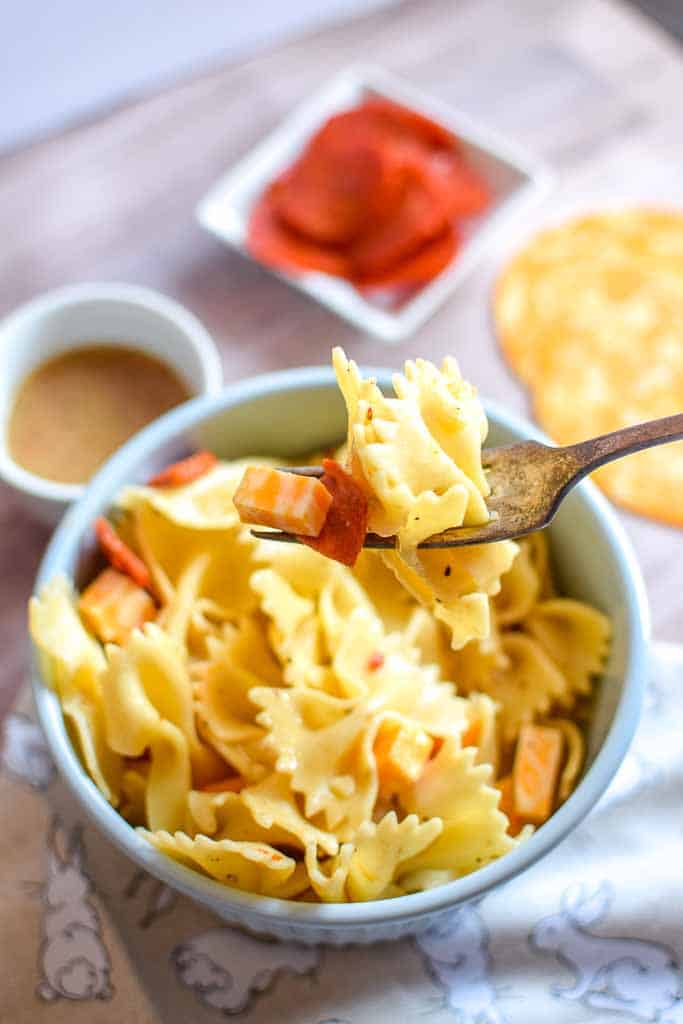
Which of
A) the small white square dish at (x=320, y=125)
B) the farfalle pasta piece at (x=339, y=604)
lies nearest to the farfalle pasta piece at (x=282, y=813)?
the farfalle pasta piece at (x=339, y=604)

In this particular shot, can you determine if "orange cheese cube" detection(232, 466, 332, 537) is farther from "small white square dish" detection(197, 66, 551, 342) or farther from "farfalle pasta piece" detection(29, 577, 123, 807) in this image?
"small white square dish" detection(197, 66, 551, 342)

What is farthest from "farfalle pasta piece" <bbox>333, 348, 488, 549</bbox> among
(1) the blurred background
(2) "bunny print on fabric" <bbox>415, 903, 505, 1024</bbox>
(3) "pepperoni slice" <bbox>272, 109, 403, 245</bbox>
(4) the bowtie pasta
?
(1) the blurred background

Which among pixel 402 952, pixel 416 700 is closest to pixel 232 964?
pixel 402 952

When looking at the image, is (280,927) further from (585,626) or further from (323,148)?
(323,148)

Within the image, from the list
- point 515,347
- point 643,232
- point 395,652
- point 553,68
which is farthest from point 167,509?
point 553,68

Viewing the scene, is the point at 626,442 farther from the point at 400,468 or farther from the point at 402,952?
the point at 402,952

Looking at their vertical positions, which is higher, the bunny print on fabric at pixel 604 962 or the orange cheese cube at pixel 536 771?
the orange cheese cube at pixel 536 771

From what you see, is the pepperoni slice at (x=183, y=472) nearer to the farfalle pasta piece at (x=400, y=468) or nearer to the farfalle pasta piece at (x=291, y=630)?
the farfalle pasta piece at (x=291, y=630)
